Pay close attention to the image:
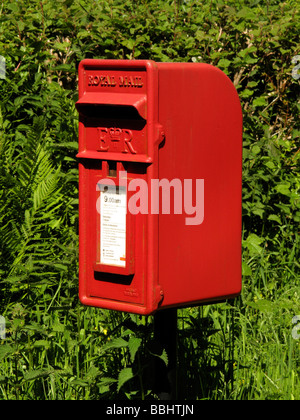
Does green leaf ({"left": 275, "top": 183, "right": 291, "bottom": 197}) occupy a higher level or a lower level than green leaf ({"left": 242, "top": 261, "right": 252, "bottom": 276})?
higher

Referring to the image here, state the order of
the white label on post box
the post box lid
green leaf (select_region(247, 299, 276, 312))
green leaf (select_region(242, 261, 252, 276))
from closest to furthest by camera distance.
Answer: the post box lid
the white label on post box
green leaf (select_region(247, 299, 276, 312))
green leaf (select_region(242, 261, 252, 276))

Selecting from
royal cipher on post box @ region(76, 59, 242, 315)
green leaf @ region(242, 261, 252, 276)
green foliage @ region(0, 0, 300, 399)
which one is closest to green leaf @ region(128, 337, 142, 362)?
royal cipher on post box @ region(76, 59, 242, 315)

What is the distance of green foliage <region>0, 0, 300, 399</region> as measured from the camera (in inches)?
180

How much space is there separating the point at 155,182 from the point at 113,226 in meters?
0.28

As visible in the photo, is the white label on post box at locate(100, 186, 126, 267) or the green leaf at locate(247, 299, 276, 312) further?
the green leaf at locate(247, 299, 276, 312)

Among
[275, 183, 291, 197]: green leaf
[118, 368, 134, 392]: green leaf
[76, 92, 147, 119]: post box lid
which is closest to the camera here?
[76, 92, 147, 119]: post box lid

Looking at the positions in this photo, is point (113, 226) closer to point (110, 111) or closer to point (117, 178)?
point (117, 178)

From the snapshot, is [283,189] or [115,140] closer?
[115,140]

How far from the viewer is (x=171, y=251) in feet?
11.2

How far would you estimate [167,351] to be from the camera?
11.8ft

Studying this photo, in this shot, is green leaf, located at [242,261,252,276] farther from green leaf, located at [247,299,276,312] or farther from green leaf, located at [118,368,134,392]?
green leaf, located at [118,368,134,392]

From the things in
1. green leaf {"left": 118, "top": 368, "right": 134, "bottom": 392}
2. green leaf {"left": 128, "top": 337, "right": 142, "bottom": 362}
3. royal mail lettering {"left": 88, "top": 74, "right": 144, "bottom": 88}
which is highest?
royal mail lettering {"left": 88, "top": 74, "right": 144, "bottom": 88}

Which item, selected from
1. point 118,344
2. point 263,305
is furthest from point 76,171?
point 118,344

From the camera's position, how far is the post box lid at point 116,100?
3.26m
